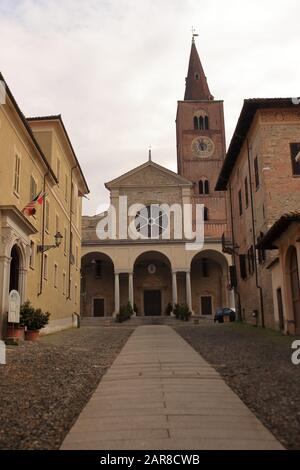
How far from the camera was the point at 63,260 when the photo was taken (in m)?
26.7

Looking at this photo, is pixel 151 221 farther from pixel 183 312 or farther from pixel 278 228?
pixel 278 228

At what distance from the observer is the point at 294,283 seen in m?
15.9

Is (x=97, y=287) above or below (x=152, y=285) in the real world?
below

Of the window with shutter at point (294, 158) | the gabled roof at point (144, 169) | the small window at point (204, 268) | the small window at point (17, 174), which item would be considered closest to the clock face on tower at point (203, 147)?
the gabled roof at point (144, 169)

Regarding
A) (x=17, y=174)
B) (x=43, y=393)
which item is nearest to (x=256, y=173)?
(x=17, y=174)

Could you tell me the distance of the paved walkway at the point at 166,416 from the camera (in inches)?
160

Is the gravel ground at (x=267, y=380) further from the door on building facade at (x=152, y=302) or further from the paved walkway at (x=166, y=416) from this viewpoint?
the door on building facade at (x=152, y=302)

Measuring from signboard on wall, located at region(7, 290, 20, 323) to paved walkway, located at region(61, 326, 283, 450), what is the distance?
7.13m

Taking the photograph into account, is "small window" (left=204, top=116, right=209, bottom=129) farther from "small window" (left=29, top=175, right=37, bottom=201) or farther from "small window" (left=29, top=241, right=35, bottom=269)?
Result: "small window" (left=29, top=241, right=35, bottom=269)

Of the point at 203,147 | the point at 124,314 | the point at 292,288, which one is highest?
the point at 203,147

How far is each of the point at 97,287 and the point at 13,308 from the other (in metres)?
29.3

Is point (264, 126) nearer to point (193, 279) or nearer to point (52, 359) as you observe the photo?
point (52, 359)

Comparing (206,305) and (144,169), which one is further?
(144,169)

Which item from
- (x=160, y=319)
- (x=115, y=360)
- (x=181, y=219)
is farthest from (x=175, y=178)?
(x=115, y=360)
